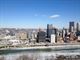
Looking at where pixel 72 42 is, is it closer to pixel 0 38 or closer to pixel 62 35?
pixel 62 35

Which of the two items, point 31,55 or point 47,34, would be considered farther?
point 47,34

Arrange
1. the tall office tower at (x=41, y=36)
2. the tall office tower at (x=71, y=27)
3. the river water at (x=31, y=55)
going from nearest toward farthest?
1. the river water at (x=31, y=55)
2. the tall office tower at (x=41, y=36)
3. the tall office tower at (x=71, y=27)

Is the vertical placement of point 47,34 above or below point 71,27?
below

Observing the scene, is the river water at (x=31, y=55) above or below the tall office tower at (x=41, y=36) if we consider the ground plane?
below

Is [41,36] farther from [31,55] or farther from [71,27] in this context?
[31,55]

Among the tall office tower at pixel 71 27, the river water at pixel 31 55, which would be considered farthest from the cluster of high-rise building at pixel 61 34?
the river water at pixel 31 55

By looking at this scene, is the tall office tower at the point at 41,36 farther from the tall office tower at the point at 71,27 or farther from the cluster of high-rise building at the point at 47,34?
the tall office tower at the point at 71,27

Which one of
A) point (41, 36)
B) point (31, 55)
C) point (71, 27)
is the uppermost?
point (71, 27)

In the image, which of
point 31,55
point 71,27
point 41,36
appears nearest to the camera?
point 31,55

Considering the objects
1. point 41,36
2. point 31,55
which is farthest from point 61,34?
point 31,55

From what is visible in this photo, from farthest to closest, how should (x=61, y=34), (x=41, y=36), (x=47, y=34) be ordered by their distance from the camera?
(x=61, y=34)
(x=47, y=34)
(x=41, y=36)

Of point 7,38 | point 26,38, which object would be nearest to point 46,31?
point 26,38
